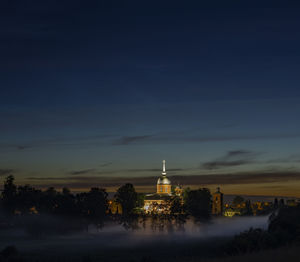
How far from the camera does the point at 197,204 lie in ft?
565

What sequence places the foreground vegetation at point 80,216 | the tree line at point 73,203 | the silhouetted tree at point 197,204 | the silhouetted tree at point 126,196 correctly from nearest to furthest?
the foreground vegetation at point 80,216 → the tree line at point 73,203 → the silhouetted tree at point 197,204 → the silhouetted tree at point 126,196

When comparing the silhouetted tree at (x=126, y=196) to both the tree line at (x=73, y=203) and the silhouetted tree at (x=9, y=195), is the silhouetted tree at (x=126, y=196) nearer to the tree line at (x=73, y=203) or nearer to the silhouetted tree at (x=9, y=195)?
the tree line at (x=73, y=203)

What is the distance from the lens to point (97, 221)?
484ft

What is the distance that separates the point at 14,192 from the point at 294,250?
13591 cm

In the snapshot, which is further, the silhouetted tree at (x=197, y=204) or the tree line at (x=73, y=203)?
the silhouetted tree at (x=197, y=204)

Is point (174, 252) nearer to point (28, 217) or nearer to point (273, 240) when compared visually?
point (273, 240)

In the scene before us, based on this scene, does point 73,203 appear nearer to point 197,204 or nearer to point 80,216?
point 80,216

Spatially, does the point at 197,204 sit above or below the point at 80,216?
above

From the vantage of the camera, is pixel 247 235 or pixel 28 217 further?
pixel 28 217

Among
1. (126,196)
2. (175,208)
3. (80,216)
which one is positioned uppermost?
(126,196)

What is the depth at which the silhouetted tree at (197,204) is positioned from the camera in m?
160

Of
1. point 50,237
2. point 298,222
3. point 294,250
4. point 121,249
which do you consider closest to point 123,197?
point 50,237

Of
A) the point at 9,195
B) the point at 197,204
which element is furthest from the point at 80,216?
the point at 197,204

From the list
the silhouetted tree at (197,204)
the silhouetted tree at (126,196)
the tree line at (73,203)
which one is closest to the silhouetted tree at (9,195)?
the tree line at (73,203)
